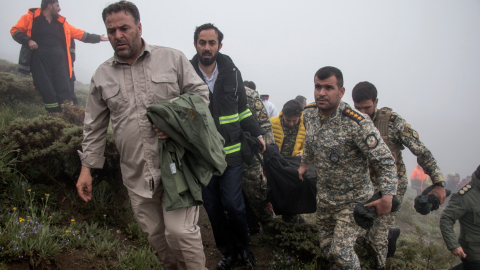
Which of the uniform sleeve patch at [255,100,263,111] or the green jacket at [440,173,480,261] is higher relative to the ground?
the uniform sleeve patch at [255,100,263,111]

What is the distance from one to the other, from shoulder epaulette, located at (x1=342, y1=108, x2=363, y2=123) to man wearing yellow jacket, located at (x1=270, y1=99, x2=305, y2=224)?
1.96 meters

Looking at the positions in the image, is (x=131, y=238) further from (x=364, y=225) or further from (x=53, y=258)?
(x=364, y=225)

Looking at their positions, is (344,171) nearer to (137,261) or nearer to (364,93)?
(364,93)

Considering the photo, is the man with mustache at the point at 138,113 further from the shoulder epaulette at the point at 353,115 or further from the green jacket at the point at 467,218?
the green jacket at the point at 467,218

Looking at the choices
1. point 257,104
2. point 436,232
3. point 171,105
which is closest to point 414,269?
point 257,104

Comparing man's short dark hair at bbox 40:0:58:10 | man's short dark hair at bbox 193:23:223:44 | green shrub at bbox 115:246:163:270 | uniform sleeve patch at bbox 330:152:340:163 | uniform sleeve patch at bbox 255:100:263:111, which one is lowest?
green shrub at bbox 115:246:163:270

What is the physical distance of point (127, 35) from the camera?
89.4 inches

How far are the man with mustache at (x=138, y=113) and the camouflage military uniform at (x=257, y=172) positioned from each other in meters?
1.77

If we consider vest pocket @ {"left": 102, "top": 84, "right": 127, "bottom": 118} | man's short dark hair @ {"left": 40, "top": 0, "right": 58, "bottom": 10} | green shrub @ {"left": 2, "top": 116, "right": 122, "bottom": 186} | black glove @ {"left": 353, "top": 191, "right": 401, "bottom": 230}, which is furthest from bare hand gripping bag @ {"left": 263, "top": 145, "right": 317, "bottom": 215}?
man's short dark hair @ {"left": 40, "top": 0, "right": 58, "bottom": 10}

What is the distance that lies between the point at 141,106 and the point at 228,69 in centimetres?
148

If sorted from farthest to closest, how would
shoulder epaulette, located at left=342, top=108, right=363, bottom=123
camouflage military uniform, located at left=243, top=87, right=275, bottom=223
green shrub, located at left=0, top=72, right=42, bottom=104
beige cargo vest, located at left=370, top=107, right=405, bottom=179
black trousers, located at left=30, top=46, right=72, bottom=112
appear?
1. green shrub, located at left=0, top=72, right=42, bottom=104
2. black trousers, located at left=30, top=46, right=72, bottom=112
3. camouflage military uniform, located at left=243, top=87, right=275, bottom=223
4. beige cargo vest, located at left=370, top=107, right=405, bottom=179
5. shoulder epaulette, located at left=342, top=108, right=363, bottom=123

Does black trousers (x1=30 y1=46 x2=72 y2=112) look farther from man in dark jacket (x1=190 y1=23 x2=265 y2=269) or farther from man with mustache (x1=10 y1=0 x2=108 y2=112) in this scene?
man in dark jacket (x1=190 y1=23 x2=265 y2=269)

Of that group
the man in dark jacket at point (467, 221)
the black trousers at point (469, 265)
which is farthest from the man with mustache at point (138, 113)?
the black trousers at point (469, 265)

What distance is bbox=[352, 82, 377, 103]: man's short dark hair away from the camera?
3814 mm
